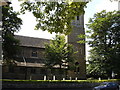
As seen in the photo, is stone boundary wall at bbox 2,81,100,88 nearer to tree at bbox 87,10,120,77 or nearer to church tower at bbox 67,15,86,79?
tree at bbox 87,10,120,77

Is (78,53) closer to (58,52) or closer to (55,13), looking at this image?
(58,52)

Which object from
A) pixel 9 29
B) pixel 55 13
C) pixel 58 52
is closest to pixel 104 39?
pixel 58 52

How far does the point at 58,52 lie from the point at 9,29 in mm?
10864

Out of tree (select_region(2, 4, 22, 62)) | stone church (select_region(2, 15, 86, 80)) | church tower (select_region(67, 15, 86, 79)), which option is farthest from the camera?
church tower (select_region(67, 15, 86, 79))

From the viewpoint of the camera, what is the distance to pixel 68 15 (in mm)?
9766

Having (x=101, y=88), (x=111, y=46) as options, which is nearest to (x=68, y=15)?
(x=101, y=88)

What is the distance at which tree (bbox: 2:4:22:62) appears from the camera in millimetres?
29016

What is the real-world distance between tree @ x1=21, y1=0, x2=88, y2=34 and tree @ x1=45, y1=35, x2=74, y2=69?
2657 cm

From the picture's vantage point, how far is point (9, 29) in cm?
3062

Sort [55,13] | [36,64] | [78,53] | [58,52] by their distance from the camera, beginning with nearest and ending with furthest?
[55,13], [58,52], [36,64], [78,53]

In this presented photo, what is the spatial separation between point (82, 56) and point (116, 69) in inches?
600

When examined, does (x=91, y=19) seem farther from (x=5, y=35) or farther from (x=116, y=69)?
(x=5, y=35)

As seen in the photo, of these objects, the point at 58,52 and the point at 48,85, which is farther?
the point at 58,52

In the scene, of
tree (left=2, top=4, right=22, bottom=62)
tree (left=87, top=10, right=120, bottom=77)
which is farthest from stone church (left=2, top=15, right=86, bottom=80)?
tree (left=2, top=4, right=22, bottom=62)
